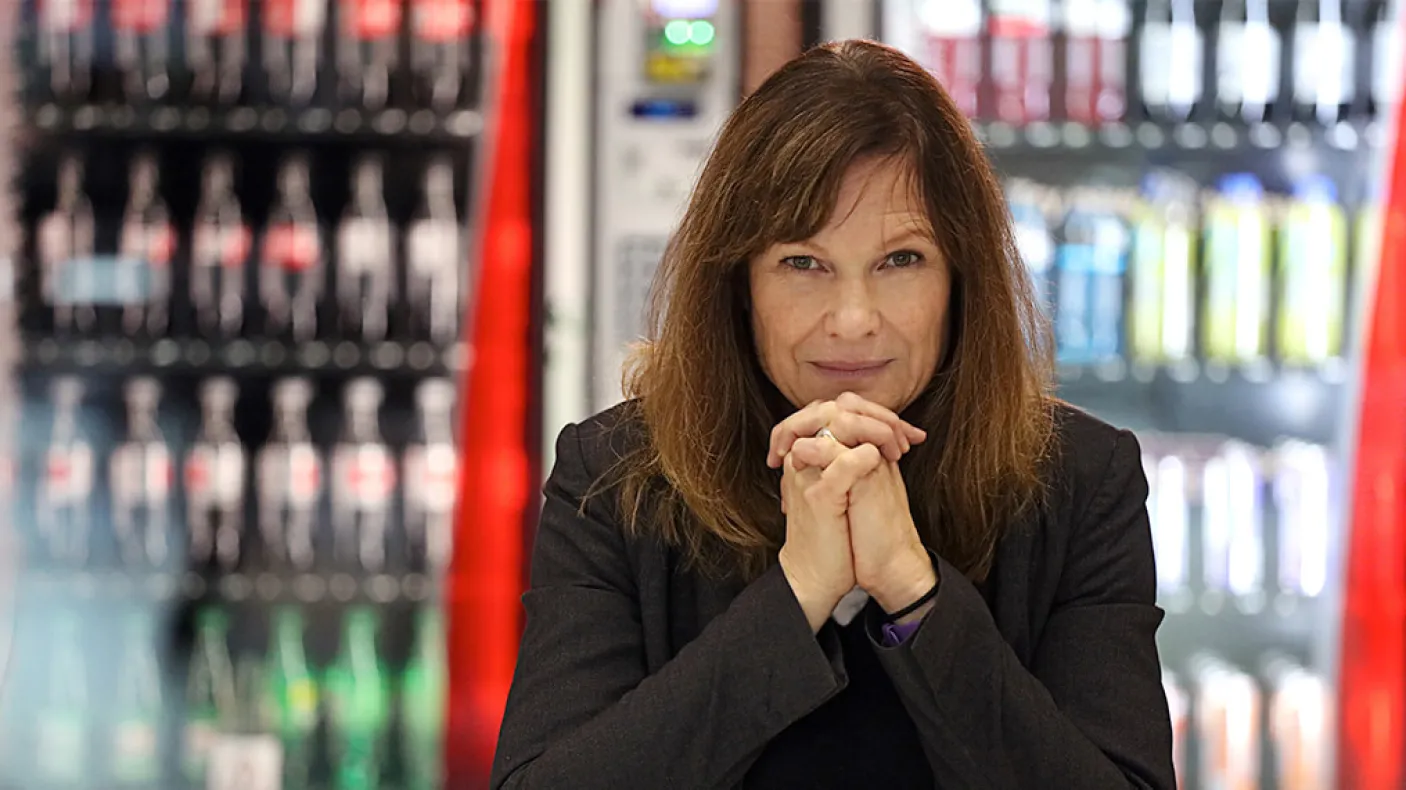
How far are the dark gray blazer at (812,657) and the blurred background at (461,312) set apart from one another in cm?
147

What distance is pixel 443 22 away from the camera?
2777 mm

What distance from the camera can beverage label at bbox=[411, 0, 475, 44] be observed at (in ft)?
9.11

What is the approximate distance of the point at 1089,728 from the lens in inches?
42.3

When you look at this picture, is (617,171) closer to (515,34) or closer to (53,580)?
(515,34)

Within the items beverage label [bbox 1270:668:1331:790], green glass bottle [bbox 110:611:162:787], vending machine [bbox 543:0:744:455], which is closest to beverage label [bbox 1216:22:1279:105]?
vending machine [bbox 543:0:744:455]

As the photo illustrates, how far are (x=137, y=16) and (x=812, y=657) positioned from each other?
225 cm

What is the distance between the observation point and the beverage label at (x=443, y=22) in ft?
9.11

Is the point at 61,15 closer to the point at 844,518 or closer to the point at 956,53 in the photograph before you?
the point at 956,53

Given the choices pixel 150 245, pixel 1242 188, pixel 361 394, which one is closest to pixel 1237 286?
pixel 1242 188

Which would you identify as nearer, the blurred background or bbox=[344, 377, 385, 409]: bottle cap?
the blurred background

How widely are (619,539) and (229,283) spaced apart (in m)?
1.85

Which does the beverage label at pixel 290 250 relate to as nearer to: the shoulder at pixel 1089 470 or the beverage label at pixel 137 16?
the beverage label at pixel 137 16

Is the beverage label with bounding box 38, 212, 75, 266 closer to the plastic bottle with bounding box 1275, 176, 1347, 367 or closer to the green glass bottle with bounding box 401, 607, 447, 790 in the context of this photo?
the green glass bottle with bounding box 401, 607, 447, 790

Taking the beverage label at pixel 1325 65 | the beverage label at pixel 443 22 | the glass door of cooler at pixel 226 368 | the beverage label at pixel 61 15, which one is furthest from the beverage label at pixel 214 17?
the beverage label at pixel 1325 65
